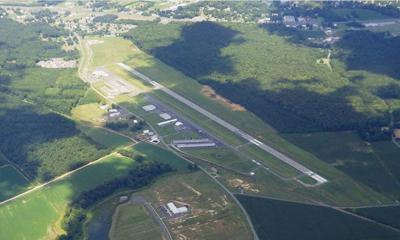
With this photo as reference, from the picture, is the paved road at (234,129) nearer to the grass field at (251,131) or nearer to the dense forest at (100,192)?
the grass field at (251,131)

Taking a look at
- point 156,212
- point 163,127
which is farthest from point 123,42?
point 156,212

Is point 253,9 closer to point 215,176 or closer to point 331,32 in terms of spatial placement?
point 331,32

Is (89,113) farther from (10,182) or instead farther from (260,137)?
(260,137)

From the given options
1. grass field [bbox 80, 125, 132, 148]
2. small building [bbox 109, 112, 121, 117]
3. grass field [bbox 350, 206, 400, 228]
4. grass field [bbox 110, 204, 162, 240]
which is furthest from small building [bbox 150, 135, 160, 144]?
grass field [bbox 350, 206, 400, 228]

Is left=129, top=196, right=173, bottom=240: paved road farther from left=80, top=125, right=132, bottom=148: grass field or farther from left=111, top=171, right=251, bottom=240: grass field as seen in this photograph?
left=80, top=125, right=132, bottom=148: grass field

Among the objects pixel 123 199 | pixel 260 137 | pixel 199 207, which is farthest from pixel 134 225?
pixel 260 137
